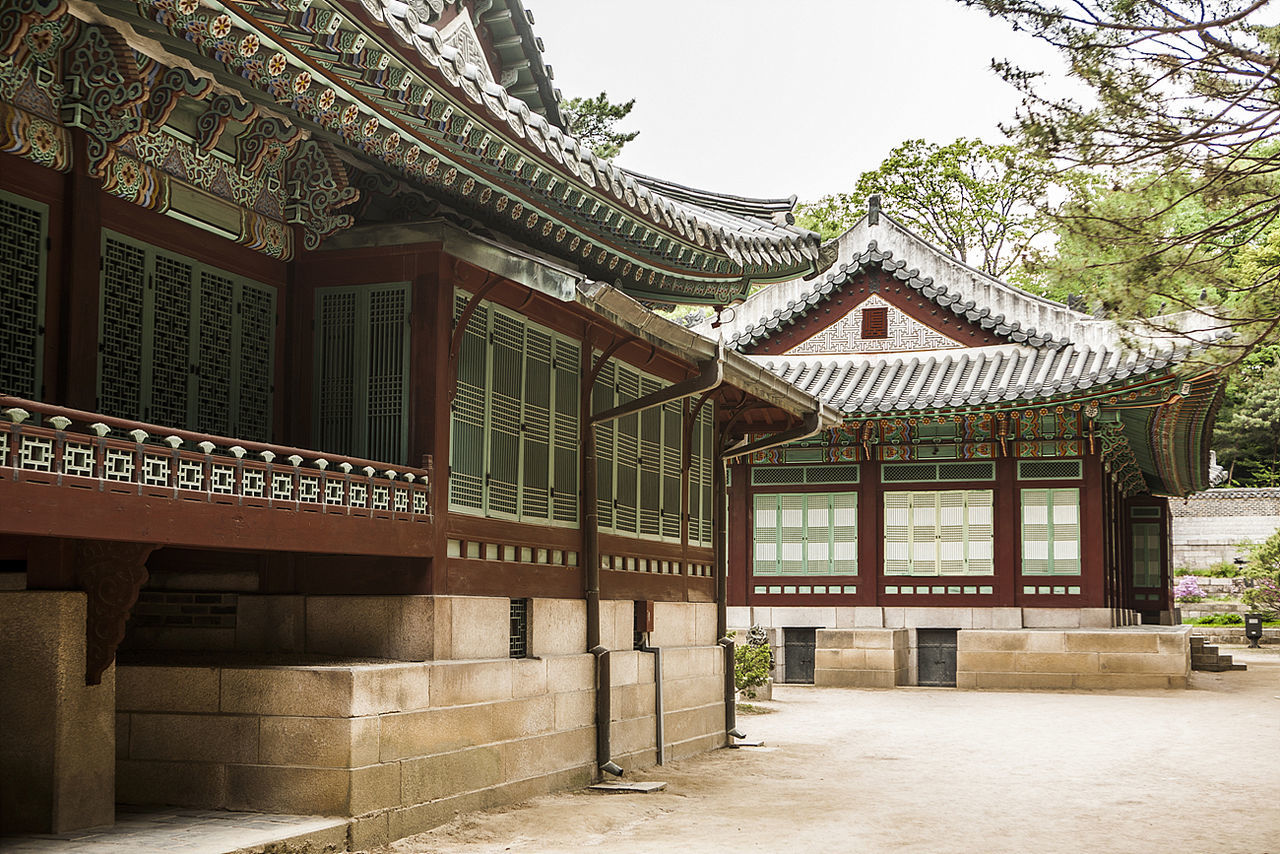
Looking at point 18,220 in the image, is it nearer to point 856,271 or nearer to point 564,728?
point 564,728

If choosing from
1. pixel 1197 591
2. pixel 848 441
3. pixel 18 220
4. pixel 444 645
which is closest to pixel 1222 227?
pixel 444 645

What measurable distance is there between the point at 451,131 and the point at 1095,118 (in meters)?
4.28

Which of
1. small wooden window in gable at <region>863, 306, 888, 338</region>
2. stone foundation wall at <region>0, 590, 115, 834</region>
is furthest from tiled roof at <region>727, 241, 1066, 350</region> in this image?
stone foundation wall at <region>0, 590, 115, 834</region>

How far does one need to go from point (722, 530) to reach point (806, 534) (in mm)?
9161

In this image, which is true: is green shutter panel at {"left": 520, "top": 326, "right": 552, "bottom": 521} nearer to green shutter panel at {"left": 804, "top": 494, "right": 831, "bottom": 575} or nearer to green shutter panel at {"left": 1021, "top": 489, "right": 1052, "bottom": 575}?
green shutter panel at {"left": 804, "top": 494, "right": 831, "bottom": 575}

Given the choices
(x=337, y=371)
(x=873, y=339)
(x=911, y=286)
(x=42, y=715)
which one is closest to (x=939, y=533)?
(x=873, y=339)

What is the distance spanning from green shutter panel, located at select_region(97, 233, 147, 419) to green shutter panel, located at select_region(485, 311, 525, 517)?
3.07m

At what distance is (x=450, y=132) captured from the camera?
28.3ft

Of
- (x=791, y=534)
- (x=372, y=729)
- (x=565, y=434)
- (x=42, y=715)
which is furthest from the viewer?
(x=791, y=534)

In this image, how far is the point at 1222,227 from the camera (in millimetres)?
9000

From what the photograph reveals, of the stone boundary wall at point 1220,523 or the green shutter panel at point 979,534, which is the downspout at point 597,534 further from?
the stone boundary wall at point 1220,523

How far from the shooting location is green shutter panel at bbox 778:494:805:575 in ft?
83.5

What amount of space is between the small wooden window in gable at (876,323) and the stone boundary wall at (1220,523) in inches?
1199

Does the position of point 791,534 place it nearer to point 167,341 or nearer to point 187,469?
point 167,341
